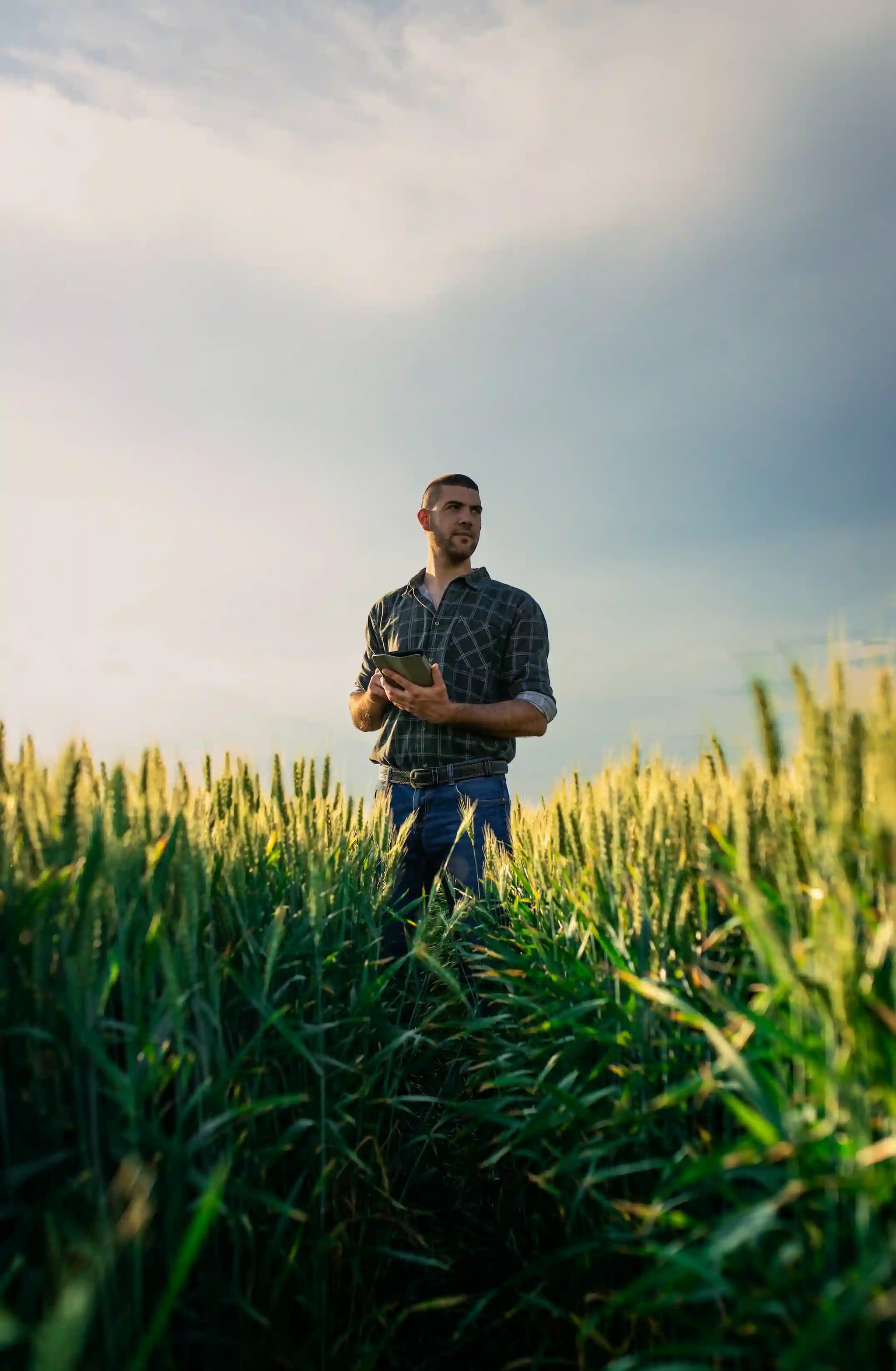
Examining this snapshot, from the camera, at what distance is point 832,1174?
1190mm

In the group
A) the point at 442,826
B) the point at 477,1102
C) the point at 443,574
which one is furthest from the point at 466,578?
the point at 477,1102

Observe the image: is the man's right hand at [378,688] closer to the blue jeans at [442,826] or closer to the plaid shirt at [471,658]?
the plaid shirt at [471,658]

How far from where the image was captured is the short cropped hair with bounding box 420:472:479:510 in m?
5.44

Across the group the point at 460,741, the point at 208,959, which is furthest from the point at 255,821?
the point at 460,741

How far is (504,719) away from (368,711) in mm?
790

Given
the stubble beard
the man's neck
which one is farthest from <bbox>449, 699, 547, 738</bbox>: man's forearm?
the stubble beard

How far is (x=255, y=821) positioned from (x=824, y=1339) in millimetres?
1770

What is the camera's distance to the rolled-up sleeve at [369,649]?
223 inches

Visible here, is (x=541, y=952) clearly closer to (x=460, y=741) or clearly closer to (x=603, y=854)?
(x=603, y=854)

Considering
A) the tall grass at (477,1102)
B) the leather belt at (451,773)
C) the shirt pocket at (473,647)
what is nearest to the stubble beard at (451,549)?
the shirt pocket at (473,647)

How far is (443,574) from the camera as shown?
5398mm

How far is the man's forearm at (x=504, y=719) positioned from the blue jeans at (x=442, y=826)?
0.79 feet

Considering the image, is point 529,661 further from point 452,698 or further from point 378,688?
point 378,688

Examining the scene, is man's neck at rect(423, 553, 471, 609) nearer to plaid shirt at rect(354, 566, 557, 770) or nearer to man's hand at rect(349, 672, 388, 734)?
plaid shirt at rect(354, 566, 557, 770)
